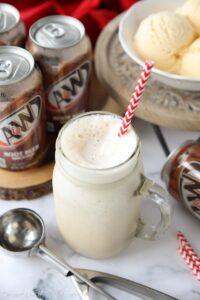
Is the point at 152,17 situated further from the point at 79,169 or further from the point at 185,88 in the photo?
the point at 79,169

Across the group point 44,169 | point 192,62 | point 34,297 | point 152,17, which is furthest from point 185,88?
point 34,297

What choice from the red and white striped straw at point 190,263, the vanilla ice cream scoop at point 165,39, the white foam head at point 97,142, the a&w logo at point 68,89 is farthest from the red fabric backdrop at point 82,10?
the red and white striped straw at point 190,263

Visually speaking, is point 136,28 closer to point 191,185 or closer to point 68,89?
point 68,89

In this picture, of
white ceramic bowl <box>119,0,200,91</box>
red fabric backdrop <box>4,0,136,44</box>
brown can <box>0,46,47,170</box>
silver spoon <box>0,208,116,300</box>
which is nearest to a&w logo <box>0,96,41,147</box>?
brown can <box>0,46,47,170</box>

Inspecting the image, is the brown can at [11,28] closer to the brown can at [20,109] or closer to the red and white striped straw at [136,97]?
the brown can at [20,109]

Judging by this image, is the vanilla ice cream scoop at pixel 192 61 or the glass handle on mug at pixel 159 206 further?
the vanilla ice cream scoop at pixel 192 61
